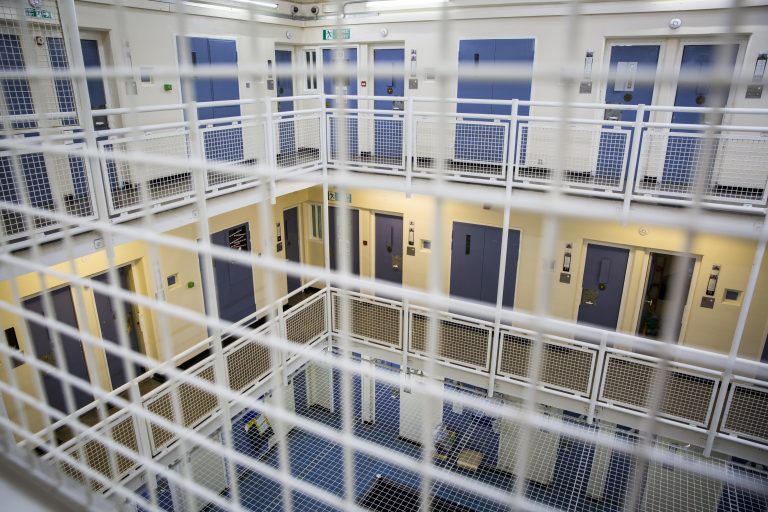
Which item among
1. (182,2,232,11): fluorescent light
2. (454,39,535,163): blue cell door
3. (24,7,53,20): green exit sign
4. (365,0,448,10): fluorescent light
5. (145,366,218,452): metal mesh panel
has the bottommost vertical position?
(145,366,218,452): metal mesh panel

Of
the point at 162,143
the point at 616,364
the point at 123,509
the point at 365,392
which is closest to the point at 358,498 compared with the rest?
the point at 365,392

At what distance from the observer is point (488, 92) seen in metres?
8.58

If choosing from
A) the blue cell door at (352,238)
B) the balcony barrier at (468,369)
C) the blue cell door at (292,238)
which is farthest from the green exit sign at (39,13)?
the blue cell door at (352,238)

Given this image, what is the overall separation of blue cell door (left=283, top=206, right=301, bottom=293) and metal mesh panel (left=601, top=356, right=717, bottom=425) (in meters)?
6.61

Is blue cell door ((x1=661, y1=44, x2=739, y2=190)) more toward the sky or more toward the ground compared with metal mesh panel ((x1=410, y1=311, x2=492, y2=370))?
more toward the sky

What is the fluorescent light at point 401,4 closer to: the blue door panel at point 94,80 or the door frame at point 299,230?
the door frame at point 299,230

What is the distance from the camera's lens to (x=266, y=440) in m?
7.59

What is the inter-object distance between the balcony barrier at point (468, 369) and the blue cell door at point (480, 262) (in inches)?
68.4

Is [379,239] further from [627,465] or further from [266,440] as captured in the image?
[627,465]

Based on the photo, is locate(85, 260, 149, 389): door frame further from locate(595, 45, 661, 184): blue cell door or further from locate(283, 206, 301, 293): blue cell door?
locate(595, 45, 661, 184): blue cell door

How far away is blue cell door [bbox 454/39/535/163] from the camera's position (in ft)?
24.5

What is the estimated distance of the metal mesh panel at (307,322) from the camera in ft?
23.9

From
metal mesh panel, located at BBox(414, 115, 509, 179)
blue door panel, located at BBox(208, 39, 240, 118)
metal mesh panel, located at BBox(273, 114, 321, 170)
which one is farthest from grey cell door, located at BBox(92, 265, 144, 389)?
metal mesh panel, located at BBox(414, 115, 509, 179)

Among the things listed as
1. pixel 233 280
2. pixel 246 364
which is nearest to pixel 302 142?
pixel 233 280
